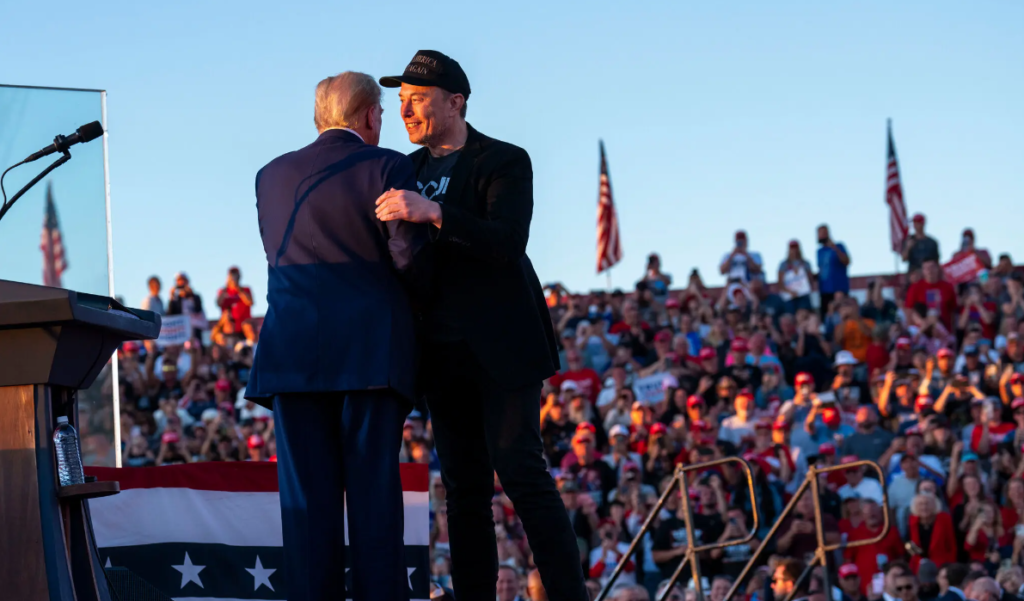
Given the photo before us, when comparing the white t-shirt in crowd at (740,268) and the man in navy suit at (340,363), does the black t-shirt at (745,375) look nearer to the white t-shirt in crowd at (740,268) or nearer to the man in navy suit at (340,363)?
the white t-shirt in crowd at (740,268)

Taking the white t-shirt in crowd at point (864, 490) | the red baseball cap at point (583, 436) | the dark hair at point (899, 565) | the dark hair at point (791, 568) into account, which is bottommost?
the dark hair at point (899, 565)

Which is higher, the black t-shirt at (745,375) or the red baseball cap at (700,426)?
the black t-shirt at (745,375)

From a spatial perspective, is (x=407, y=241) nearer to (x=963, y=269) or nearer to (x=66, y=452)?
(x=66, y=452)

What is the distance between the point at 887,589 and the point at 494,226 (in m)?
6.20

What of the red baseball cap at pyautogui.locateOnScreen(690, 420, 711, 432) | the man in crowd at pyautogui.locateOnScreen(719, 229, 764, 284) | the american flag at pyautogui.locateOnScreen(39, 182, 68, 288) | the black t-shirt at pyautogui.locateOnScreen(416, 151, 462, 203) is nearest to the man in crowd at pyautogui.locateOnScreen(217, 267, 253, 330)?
the man in crowd at pyautogui.locateOnScreen(719, 229, 764, 284)

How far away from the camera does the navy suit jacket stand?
3.48m

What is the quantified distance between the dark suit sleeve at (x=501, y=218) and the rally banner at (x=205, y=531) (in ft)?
4.49

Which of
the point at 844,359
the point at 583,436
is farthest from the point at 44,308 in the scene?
the point at 844,359

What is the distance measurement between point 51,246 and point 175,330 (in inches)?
464

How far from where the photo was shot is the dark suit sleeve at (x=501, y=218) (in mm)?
3607

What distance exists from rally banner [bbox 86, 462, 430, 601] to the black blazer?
114cm

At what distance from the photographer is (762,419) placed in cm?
1110

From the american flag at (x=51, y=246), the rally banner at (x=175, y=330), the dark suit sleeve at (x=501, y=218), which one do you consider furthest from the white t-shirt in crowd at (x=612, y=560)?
the rally banner at (x=175, y=330)

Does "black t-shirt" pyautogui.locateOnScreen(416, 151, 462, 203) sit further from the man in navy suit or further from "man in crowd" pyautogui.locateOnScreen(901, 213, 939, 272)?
"man in crowd" pyautogui.locateOnScreen(901, 213, 939, 272)
